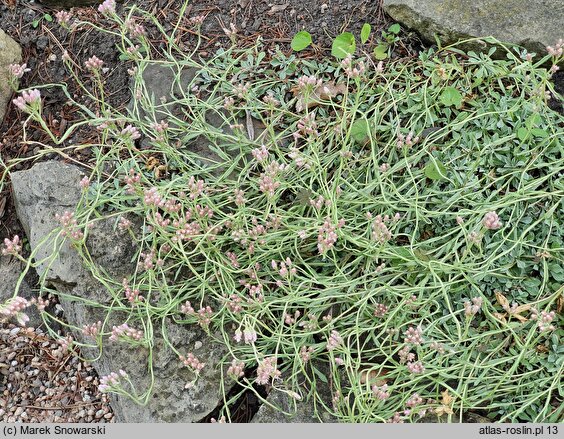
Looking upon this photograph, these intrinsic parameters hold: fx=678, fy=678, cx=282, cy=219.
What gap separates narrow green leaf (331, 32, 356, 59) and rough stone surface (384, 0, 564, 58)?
368 mm

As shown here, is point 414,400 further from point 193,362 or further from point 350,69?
point 350,69

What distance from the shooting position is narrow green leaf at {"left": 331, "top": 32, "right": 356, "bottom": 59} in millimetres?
2998

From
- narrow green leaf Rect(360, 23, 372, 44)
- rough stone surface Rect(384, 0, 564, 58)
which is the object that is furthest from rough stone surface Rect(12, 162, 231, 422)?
rough stone surface Rect(384, 0, 564, 58)

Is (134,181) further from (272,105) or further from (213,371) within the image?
(213,371)

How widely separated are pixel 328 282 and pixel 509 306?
2.31 feet

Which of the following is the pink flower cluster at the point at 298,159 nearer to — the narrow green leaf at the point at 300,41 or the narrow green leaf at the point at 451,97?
the narrow green leaf at the point at 300,41

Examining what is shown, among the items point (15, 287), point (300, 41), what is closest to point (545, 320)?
point (300, 41)

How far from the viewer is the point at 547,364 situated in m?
2.52

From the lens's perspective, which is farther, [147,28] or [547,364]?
[147,28]

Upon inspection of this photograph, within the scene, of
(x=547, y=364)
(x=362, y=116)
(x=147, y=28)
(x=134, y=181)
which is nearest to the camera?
(x=547, y=364)

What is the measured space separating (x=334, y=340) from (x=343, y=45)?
4.40 feet

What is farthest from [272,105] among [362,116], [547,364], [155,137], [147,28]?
[547,364]

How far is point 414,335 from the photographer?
2.48 metres

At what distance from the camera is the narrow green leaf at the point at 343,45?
3.00m
